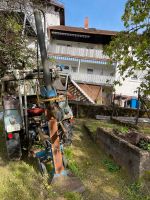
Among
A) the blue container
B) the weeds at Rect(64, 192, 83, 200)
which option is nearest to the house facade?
the blue container

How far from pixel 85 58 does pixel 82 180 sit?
72.3 ft

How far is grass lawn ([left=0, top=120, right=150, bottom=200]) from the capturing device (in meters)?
3.97

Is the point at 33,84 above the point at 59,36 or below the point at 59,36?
below

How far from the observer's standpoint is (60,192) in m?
4.10

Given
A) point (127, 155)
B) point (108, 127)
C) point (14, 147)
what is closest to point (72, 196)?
point (127, 155)

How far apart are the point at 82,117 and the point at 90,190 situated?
9990 mm

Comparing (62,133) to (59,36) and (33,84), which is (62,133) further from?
(59,36)

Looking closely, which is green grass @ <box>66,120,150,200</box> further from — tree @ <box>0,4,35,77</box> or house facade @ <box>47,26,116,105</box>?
house facade @ <box>47,26,116,105</box>

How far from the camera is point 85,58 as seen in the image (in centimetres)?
2570

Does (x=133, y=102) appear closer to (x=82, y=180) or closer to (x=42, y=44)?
(x=82, y=180)

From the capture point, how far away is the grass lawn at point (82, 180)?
13.0ft

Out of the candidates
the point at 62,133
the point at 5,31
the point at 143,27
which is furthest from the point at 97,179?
the point at 5,31

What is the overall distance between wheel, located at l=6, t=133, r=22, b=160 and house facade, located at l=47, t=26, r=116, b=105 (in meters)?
18.8

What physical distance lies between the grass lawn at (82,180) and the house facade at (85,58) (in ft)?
59.3
